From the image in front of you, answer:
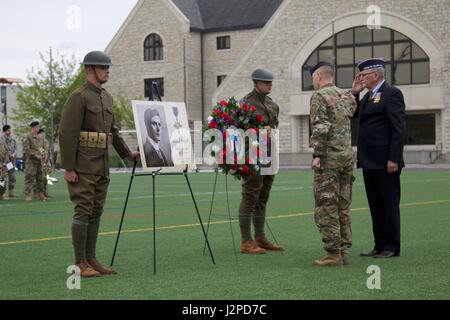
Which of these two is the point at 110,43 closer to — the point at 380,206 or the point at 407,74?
the point at 407,74

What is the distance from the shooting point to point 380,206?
40.2 ft

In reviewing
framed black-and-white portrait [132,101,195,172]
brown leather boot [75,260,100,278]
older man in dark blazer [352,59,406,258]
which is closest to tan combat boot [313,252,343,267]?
older man in dark blazer [352,59,406,258]

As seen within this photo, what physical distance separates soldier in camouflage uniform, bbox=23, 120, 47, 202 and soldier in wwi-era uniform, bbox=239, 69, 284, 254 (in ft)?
49.0

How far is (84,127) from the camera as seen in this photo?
10.6 metres

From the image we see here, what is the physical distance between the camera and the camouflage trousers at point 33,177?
26.7 metres

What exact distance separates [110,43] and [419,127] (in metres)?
29.9

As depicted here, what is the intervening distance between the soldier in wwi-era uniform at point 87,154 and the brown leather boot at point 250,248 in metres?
2.45

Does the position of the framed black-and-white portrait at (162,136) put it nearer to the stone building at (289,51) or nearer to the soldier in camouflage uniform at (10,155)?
the soldier in camouflage uniform at (10,155)

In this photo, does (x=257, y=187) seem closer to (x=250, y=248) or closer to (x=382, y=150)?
(x=250, y=248)

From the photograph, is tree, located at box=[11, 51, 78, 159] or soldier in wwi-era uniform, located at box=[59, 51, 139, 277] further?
tree, located at box=[11, 51, 78, 159]

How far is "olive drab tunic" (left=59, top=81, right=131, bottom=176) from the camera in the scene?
34.1 feet

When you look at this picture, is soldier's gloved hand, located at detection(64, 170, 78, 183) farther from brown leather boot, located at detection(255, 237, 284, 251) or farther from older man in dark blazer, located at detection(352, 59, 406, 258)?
older man in dark blazer, located at detection(352, 59, 406, 258)

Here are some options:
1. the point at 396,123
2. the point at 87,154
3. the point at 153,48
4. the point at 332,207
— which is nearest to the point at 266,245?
the point at 332,207
